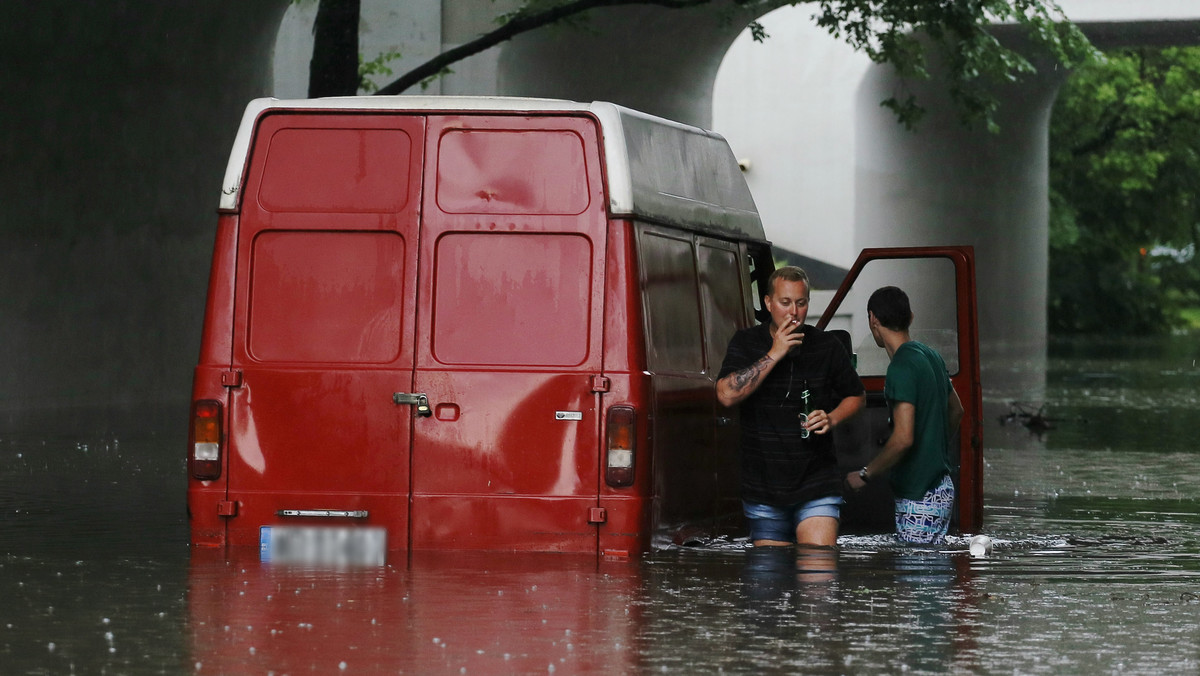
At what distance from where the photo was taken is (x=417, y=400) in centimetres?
812

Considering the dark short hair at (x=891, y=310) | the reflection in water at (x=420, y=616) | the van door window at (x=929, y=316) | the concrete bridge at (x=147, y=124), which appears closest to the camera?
the reflection in water at (x=420, y=616)

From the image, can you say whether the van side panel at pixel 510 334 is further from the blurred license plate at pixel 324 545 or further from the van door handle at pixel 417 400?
the blurred license plate at pixel 324 545

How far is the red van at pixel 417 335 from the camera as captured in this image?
8094 millimetres

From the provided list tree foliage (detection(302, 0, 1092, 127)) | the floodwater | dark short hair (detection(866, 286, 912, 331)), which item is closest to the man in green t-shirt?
dark short hair (detection(866, 286, 912, 331))

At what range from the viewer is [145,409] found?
21.4 metres

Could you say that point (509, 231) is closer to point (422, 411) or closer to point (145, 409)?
point (422, 411)

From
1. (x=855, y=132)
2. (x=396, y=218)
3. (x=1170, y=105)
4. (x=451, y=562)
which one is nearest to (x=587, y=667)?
(x=451, y=562)

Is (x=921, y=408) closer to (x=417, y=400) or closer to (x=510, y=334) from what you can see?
(x=510, y=334)

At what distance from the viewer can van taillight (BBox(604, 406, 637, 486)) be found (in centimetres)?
802

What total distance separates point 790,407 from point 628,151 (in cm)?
123

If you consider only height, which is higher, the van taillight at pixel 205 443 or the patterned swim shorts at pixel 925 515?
the van taillight at pixel 205 443

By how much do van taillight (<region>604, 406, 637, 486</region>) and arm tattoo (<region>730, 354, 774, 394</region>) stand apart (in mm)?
427

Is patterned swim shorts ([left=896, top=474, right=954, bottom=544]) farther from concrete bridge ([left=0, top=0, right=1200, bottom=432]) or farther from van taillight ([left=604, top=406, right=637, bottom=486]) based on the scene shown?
concrete bridge ([left=0, top=0, right=1200, bottom=432])

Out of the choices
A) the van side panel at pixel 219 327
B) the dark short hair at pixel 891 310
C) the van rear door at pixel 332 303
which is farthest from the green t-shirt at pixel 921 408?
the van side panel at pixel 219 327
